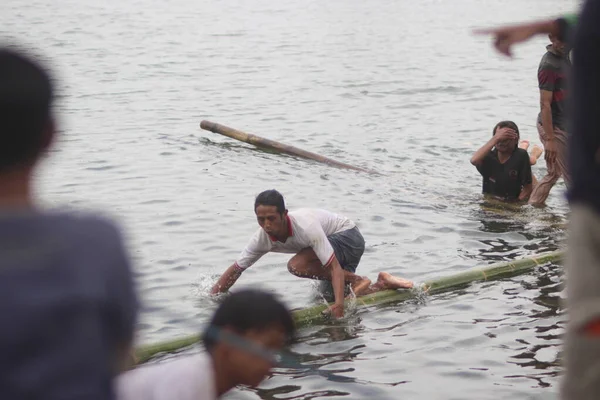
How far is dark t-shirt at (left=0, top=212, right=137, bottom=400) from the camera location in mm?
2041

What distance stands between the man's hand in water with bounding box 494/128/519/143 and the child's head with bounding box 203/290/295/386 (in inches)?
326

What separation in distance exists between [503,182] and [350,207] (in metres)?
1.77

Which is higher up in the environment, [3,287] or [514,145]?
[3,287]

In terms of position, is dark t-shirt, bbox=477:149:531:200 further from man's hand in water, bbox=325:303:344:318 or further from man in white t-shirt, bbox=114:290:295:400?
man in white t-shirt, bbox=114:290:295:400

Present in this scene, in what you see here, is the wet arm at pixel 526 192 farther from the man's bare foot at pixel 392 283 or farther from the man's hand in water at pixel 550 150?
the man's bare foot at pixel 392 283

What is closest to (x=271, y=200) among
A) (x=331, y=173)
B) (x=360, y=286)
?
(x=360, y=286)

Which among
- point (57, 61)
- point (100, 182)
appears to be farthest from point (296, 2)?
point (100, 182)

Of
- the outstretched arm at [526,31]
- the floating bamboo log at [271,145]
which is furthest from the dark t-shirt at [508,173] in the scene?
the outstretched arm at [526,31]

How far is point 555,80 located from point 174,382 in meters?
8.10

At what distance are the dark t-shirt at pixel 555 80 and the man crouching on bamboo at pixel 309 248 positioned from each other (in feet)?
9.31

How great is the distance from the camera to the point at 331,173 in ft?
45.6

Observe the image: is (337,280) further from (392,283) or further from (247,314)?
(247,314)

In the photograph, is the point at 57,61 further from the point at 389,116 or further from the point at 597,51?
the point at 597,51

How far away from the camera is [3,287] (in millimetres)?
2031
